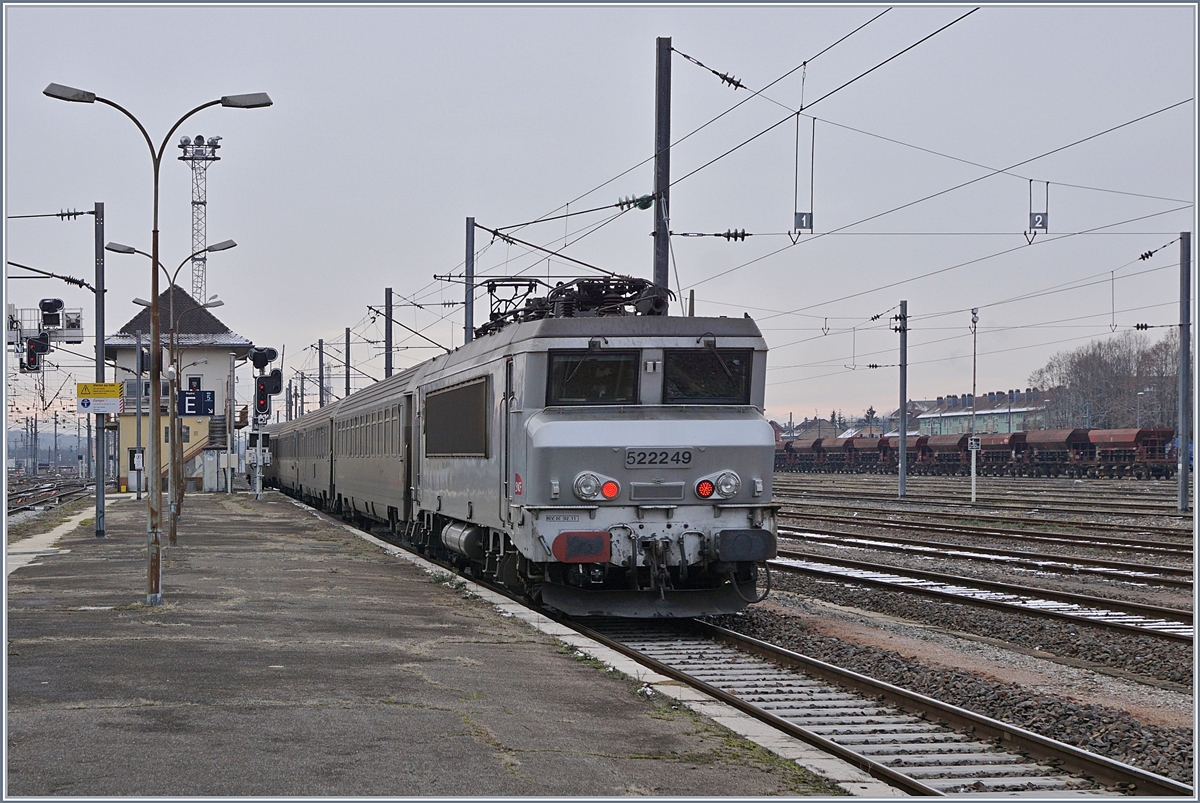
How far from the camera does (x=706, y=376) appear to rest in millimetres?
14344

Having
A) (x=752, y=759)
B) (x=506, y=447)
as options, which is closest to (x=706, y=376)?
(x=506, y=447)

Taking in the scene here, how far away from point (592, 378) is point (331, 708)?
5.99 m

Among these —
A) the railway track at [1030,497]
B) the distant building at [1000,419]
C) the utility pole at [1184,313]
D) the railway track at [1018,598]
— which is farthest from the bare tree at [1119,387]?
the railway track at [1018,598]

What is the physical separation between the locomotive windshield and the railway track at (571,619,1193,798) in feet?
8.73

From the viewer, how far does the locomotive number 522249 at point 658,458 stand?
13.7 m

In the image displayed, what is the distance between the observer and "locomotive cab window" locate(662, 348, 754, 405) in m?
14.2

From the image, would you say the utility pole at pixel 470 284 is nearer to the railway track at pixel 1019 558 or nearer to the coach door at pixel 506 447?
the railway track at pixel 1019 558

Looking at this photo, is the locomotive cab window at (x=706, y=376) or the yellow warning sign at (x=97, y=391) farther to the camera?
the yellow warning sign at (x=97, y=391)

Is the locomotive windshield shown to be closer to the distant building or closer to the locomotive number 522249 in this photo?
the locomotive number 522249

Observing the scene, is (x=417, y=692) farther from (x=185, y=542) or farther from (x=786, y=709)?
(x=185, y=542)

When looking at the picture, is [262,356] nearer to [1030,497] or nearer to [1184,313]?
[1184,313]

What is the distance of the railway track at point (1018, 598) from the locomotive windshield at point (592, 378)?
18.6 ft

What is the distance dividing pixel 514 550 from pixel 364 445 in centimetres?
1452

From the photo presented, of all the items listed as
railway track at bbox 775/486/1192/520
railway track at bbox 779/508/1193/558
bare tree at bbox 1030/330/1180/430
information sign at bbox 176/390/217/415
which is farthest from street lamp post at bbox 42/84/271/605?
bare tree at bbox 1030/330/1180/430
